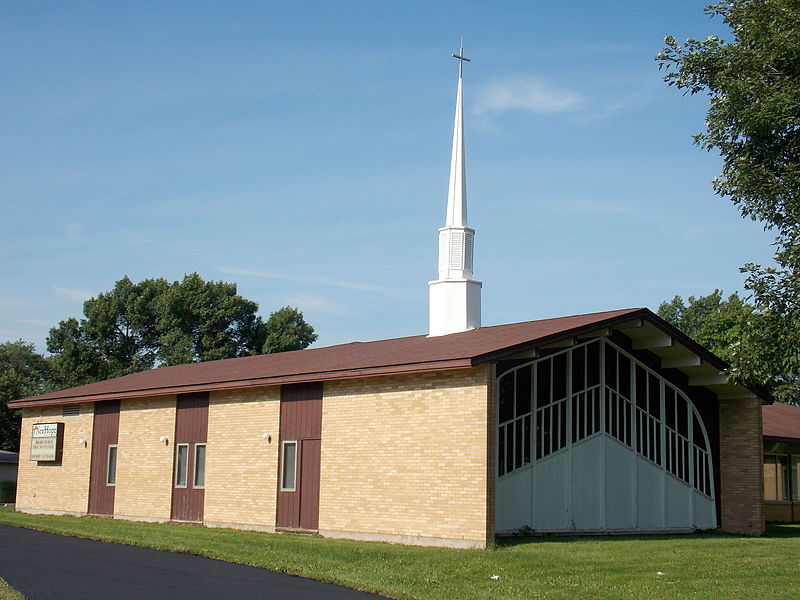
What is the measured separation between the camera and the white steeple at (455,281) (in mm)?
23922

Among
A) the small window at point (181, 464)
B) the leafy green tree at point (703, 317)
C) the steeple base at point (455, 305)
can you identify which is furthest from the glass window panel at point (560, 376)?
the leafy green tree at point (703, 317)

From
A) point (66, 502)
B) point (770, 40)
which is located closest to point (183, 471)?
point (66, 502)

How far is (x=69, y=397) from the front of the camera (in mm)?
29578

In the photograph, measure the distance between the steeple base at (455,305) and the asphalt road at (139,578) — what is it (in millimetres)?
9892

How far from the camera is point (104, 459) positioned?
28000mm

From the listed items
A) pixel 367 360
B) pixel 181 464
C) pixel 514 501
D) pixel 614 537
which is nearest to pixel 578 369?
pixel 514 501

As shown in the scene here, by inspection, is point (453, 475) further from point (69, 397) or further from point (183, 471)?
point (69, 397)

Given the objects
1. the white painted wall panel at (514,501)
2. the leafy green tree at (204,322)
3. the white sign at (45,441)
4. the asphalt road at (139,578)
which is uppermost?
the leafy green tree at (204,322)

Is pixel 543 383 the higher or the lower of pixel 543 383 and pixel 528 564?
the higher

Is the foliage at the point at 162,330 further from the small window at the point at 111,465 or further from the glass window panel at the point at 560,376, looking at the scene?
the glass window panel at the point at 560,376

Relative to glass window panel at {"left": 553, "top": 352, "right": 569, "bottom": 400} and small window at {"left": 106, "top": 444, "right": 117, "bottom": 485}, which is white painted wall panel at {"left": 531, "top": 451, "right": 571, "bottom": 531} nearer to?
glass window panel at {"left": 553, "top": 352, "right": 569, "bottom": 400}

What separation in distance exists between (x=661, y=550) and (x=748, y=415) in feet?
25.1

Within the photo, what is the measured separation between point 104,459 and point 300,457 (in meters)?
9.07

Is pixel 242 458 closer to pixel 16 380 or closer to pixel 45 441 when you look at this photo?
pixel 45 441
